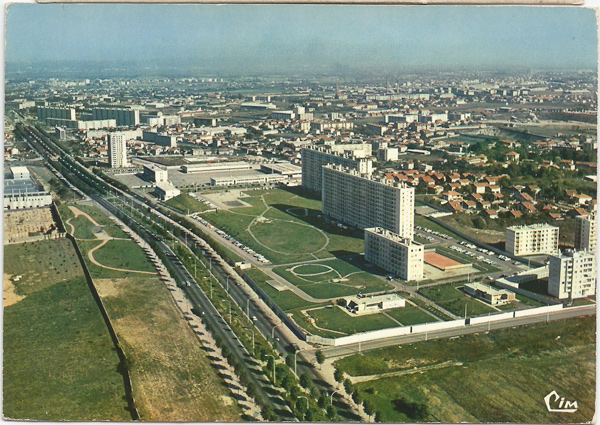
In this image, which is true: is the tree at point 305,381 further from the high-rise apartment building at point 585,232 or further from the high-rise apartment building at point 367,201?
the high-rise apartment building at point 585,232

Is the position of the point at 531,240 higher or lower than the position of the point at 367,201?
lower

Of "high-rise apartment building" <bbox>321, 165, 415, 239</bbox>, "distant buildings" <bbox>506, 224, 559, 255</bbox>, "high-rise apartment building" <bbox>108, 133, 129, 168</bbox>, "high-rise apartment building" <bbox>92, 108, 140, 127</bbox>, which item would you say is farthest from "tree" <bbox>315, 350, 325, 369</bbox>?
"high-rise apartment building" <bbox>92, 108, 140, 127</bbox>

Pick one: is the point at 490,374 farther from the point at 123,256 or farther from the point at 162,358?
the point at 123,256

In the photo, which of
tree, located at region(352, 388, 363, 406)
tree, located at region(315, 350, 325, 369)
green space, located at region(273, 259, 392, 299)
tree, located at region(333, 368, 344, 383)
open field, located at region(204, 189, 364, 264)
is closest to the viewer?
tree, located at region(352, 388, 363, 406)

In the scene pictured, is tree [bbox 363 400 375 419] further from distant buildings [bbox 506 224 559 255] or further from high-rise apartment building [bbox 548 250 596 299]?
Answer: distant buildings [bbox 506 224 559 255]

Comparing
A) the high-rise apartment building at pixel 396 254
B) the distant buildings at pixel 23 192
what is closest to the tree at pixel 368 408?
the high-rise apartment building at pixel 396 254

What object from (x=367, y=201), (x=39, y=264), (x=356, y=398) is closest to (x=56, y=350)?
(x=39, y=264)
